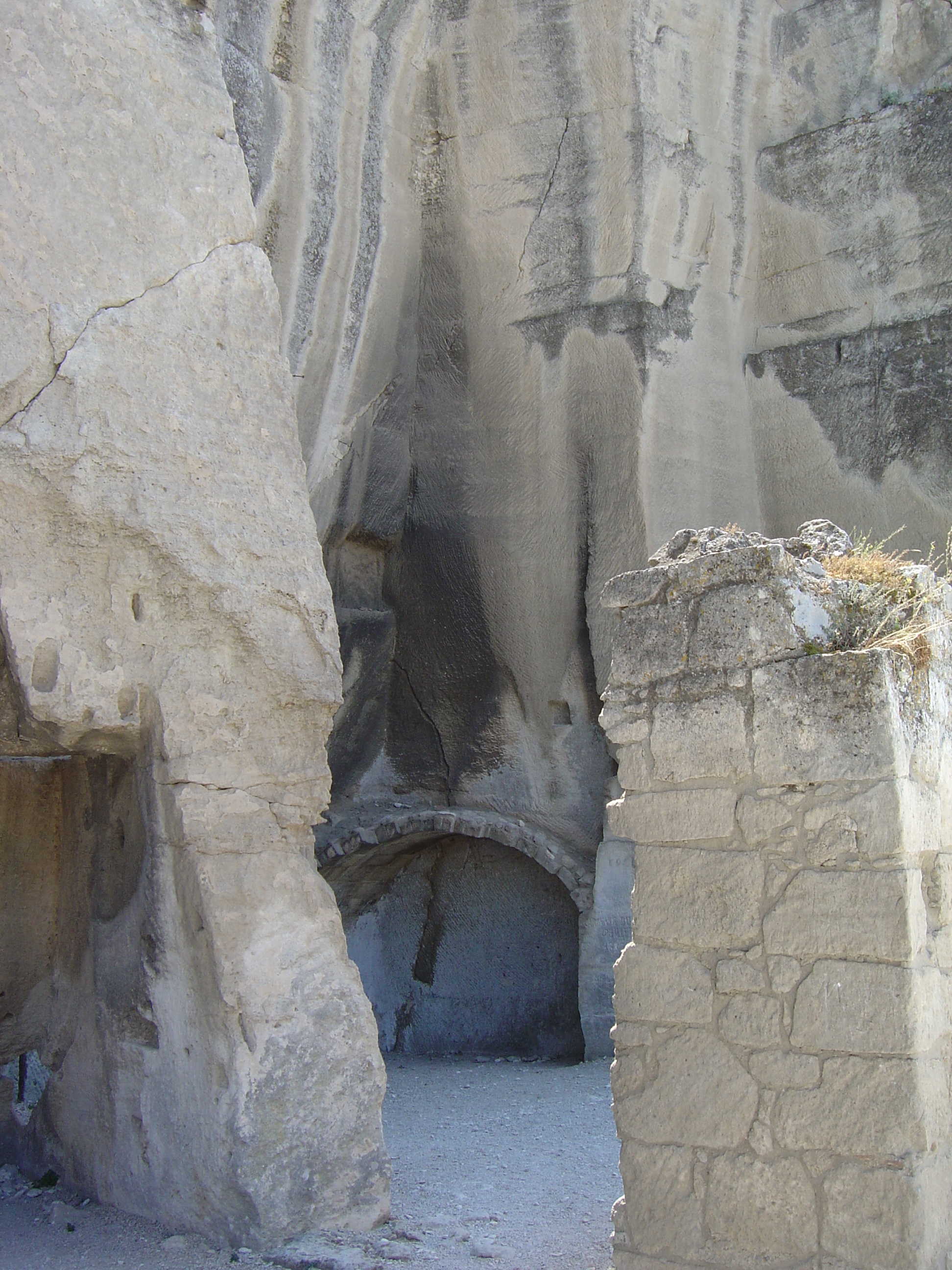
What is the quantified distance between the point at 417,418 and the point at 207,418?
476 cm

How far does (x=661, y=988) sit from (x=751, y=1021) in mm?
259

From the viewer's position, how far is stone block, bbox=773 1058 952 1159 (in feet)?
8.51

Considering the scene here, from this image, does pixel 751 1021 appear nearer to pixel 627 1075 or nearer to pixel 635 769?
pixel 627 1075

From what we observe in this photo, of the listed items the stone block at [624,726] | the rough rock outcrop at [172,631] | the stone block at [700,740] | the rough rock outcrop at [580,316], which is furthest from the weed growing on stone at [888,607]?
the rough rock outcrop at [580,316]

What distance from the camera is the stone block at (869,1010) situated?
8.65ft

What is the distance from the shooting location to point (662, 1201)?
116 inches

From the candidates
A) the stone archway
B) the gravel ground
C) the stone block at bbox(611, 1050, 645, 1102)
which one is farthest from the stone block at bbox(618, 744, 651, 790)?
the stone archway

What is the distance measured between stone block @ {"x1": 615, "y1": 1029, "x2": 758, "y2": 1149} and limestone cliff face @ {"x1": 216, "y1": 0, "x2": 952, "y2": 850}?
205 inches

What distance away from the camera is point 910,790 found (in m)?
2.77

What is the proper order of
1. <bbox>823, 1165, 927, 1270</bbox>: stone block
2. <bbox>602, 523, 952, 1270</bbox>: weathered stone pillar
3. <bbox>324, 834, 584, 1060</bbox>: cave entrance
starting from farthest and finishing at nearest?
<bbox>324, 834, 584, 1060</bbox>: cave entrance < <bbox>602, 523, 952, 1270</bbox>: weathered stone pillar < <bbox>823, 1165, 927, 1270</bbox>: stone block

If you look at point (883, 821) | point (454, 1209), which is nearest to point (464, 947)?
point (454, 1209)

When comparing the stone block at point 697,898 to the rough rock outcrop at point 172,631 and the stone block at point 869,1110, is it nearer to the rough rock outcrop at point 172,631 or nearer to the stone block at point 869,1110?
the stone block at point 869,1110

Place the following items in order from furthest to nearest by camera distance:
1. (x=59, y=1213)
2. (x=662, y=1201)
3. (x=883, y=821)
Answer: (x=59, y=1213)
(x=662, y=1201)
(x=883, y=821)

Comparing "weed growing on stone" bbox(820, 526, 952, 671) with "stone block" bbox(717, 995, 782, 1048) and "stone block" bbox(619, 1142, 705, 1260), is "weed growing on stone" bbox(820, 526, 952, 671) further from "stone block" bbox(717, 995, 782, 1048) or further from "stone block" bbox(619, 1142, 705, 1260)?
"stone block" bbox(619, 1142, 705, 1260)
